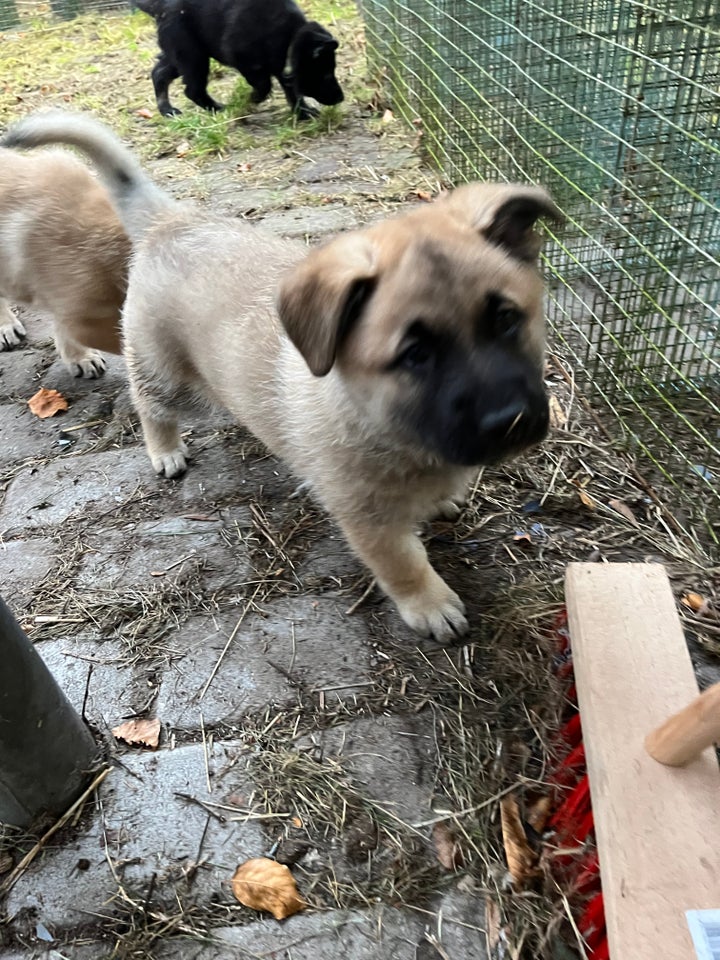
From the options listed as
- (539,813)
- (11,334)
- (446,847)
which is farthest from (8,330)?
(539,813)

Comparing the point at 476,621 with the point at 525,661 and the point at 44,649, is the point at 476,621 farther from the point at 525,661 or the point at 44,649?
the point at 44,649

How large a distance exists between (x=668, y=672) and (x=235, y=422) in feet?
8.16

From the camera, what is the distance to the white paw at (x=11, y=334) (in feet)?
14.5

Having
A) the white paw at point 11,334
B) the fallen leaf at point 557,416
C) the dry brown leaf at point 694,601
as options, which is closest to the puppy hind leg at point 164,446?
the white paw at point 11,334

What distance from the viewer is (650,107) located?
106 inches

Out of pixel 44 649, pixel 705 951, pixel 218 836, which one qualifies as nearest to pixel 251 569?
pixel 44 649

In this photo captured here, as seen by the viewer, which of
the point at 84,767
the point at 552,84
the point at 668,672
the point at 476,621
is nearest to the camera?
the point at 668,672

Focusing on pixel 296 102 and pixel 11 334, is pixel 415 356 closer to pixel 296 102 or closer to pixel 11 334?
pixel 11 334

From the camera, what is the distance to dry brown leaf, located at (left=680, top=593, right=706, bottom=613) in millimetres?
2498

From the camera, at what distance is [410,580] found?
8.13 feet

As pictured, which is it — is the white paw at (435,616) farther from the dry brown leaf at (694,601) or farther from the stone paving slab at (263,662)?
the dry brown leaf at (694,601)

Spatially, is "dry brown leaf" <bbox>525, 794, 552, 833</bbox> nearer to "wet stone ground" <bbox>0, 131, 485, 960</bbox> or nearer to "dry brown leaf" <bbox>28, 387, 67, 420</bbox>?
"wet stone ground" <bbox>0, 131, 485, 960</bbox>

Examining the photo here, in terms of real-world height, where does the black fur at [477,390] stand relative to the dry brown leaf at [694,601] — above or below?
above

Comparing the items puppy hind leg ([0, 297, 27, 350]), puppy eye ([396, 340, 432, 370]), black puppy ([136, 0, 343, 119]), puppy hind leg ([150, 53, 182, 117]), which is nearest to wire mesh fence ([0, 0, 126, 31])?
black puppy ([136, 0, 343, 119])
